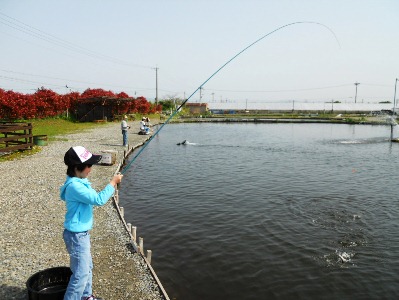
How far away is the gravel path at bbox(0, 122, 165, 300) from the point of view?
6330mm

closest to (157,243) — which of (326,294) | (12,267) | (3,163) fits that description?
(12,267)

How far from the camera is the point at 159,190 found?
15.6 m

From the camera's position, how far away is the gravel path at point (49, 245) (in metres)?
6.33

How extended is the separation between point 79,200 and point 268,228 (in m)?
7.76

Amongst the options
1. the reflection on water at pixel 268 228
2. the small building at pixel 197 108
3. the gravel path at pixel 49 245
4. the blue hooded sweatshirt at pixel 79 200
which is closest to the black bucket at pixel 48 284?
the gravel path at pixel 49 245

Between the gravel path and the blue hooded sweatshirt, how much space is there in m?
2.13

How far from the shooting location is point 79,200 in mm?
4555

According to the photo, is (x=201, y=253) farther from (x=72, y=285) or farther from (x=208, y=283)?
(x=72, y=285)

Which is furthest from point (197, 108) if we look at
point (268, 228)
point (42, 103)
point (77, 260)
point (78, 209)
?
point (77, 260)

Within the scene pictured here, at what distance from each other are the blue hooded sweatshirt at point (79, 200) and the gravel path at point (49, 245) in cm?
213

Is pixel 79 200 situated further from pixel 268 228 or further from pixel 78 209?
pixel 268 228

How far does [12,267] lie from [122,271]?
2209 millimetres

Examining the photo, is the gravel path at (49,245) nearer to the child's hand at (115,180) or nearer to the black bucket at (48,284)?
the black bucket at (48,284)

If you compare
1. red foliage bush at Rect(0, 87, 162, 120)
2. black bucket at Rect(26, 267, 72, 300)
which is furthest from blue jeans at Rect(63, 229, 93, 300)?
red foliage bush at Rect(0, 87, 162, 120)
